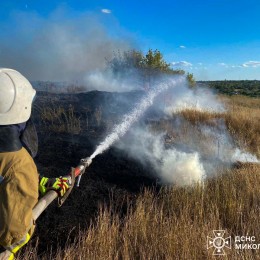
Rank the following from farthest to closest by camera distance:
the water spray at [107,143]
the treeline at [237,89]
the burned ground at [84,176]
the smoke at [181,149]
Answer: the treeline at [237,89] < the smoke at [181,149] < the burned ground at [84,176] < the water spray at [107,143]

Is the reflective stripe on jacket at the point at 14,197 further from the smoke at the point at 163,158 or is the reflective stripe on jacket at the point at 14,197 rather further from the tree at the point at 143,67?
the tree at the point at 143,67

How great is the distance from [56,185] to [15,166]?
712 mm

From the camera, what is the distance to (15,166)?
2.00m

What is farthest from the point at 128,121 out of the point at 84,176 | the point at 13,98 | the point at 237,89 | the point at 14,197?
the point at 237,89

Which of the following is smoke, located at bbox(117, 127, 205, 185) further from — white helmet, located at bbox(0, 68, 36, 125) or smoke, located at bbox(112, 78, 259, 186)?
white helmet, located at bbox(0, 68, 36, 125)

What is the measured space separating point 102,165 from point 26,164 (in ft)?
13.6

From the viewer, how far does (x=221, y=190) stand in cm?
471

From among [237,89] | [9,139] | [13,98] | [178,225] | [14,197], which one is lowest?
[237,89]

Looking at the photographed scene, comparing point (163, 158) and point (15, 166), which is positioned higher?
point (15, 166)

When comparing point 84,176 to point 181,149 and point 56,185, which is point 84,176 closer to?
point 181,149

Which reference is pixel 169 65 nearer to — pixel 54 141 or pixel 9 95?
pixel 54 141

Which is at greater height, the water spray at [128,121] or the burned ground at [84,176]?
the water spray at [128,121]

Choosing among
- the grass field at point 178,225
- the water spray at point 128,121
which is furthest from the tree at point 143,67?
the grass field at point 178,225

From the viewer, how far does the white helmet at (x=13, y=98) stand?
2.19 meters
